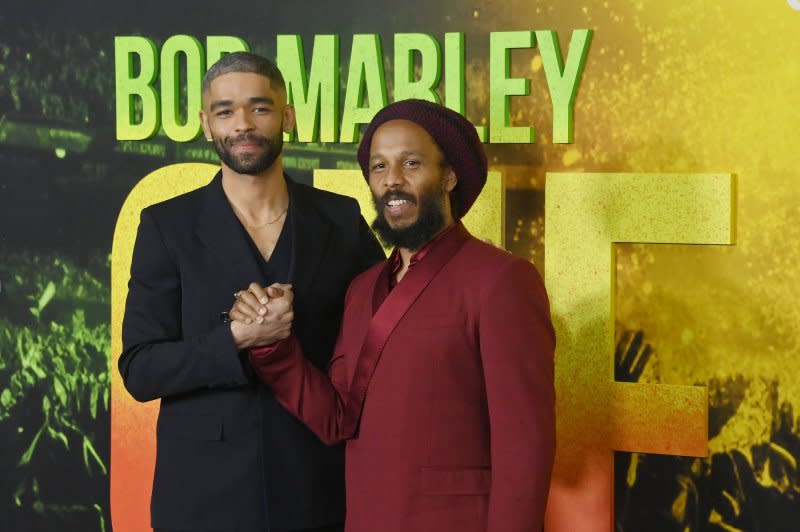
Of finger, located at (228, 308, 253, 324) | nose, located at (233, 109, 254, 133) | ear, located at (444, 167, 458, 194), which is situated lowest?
finger, located at (228, 308, 253, 324)

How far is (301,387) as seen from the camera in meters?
2.52

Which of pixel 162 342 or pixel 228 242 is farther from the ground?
pixel 228 242

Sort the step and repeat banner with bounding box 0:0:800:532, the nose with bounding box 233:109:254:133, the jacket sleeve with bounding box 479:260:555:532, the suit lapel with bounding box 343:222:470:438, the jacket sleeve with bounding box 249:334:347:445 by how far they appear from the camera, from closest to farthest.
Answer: the jacket sleeve with bounding box 479:260:555:532 → the suit lapel with bounding box 343:222:470:438 → the jacket sleeve with bounding box 249:334:347:445 → the nose with bounding box 233:109:254:133 → the step and repeat banner with bounding box 0:0:800:532

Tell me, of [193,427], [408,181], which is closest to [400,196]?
[408,181]

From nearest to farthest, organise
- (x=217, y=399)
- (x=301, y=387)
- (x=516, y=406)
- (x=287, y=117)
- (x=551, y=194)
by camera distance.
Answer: (x=516, y=406), (x=301, y=387), (x=217, y=399), (x=287, y=117), (x=551, y=194)

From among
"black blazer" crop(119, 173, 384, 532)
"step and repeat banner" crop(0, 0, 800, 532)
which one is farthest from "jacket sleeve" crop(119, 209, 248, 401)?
"step and repeat banner" crop(0, 0, 800, 532)

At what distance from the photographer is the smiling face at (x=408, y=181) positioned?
239 centimetres

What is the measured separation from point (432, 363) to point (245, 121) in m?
Result: 0.73

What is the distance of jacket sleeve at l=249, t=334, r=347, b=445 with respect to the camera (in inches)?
98.0

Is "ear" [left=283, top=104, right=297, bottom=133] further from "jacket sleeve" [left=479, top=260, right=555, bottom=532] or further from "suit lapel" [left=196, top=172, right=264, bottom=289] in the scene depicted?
"jacket sleeve" [left=479, top=260, right=555, bottom=532]

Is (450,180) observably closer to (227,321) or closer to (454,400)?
(454,400)

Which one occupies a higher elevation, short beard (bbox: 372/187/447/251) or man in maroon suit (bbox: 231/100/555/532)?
short beard (bbox: 372/187/447/251)

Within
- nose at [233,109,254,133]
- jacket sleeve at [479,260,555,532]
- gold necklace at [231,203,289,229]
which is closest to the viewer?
jacket sleeve at [479,260,555,532]

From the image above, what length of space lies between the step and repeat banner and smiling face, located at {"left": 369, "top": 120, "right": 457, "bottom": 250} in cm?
116
